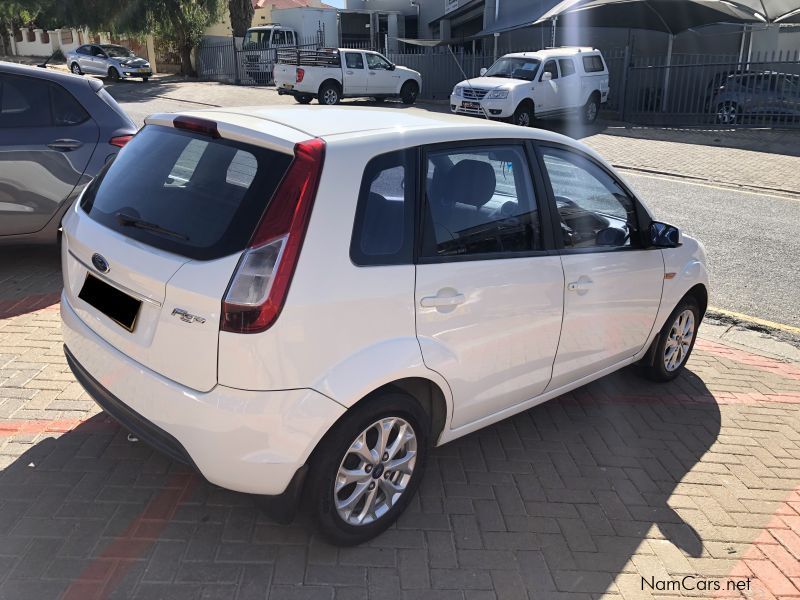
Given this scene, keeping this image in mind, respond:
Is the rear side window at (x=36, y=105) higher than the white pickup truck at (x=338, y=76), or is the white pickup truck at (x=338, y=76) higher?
the white pickup truck at (x=338, y=76)

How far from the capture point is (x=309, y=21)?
107ft

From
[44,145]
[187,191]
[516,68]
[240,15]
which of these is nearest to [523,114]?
[516,68]

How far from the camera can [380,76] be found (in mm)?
23672

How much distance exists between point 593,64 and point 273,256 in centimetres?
1901

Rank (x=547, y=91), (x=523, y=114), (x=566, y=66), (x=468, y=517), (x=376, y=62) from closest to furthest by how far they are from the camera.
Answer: (x=468, y=517) → (x=523, y=114) → (x=547, y=91) → (x=566, y=66) → (x=376, y=62)

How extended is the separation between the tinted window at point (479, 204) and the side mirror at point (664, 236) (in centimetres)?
90

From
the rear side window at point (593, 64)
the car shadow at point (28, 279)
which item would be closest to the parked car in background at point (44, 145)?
the car shadow at point (28, 279)

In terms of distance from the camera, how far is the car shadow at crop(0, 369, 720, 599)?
281 centimetres

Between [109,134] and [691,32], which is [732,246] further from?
[691,32]

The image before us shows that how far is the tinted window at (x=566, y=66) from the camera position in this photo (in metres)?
18.6

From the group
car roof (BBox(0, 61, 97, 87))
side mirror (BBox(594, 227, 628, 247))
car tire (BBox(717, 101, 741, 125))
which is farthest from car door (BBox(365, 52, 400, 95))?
side mirror (BBox(594, 227, 628, 247))

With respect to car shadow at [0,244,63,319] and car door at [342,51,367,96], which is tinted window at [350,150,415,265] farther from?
car door at [342,51,367,96]

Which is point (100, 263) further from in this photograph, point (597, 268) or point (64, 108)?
point (64, 108)

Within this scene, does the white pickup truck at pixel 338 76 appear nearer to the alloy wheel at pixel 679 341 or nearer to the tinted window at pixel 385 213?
the alloy wheel at pixel 679 341
